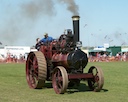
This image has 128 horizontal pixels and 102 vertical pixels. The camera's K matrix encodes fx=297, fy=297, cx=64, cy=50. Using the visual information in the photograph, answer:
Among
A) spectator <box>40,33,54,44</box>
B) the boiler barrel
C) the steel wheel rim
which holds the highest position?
spectator <box>40,33,54,44</box>

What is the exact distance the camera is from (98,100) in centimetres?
736

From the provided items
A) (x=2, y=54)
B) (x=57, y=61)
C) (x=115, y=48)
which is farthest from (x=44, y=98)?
(x=115, y=48)

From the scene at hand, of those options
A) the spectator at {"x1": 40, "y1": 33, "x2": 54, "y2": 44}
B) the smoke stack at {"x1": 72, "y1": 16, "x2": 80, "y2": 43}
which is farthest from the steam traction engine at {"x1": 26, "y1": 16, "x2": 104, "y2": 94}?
the spectator at {"x1": 40, "y1": 33, "x2": 54, "y2": 44}

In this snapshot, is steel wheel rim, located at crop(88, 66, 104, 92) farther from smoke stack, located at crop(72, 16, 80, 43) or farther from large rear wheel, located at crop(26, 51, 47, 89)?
large rear wheel, located at crop(26, 51, 47, 89)

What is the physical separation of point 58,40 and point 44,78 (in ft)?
4.46

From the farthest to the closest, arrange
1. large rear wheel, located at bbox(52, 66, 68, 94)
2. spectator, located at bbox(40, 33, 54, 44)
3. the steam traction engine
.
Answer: spectator, located at bbox(40, 33, 54, 44) < the steam traction engine < large rear wheel, located at bbox(52, 66, 68, 94)

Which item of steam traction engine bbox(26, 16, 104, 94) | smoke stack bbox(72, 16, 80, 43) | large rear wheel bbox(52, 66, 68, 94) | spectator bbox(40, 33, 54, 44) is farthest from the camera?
spectator bbox(40, 33, 54, 44)

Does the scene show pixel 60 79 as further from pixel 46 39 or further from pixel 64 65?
pixel 46 39

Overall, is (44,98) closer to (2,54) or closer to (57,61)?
(57,61)

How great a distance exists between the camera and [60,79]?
8.79m

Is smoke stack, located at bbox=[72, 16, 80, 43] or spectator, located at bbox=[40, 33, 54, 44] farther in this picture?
spectator, located at bbox=[40, 33, 54, 44]

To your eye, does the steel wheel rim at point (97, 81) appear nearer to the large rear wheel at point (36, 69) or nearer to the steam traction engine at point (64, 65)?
the steam traction engine at point (64, 65)

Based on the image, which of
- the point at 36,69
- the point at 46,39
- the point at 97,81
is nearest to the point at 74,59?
the point at 97,81

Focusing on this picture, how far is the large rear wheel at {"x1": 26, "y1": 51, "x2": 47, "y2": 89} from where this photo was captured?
9.65 metres
